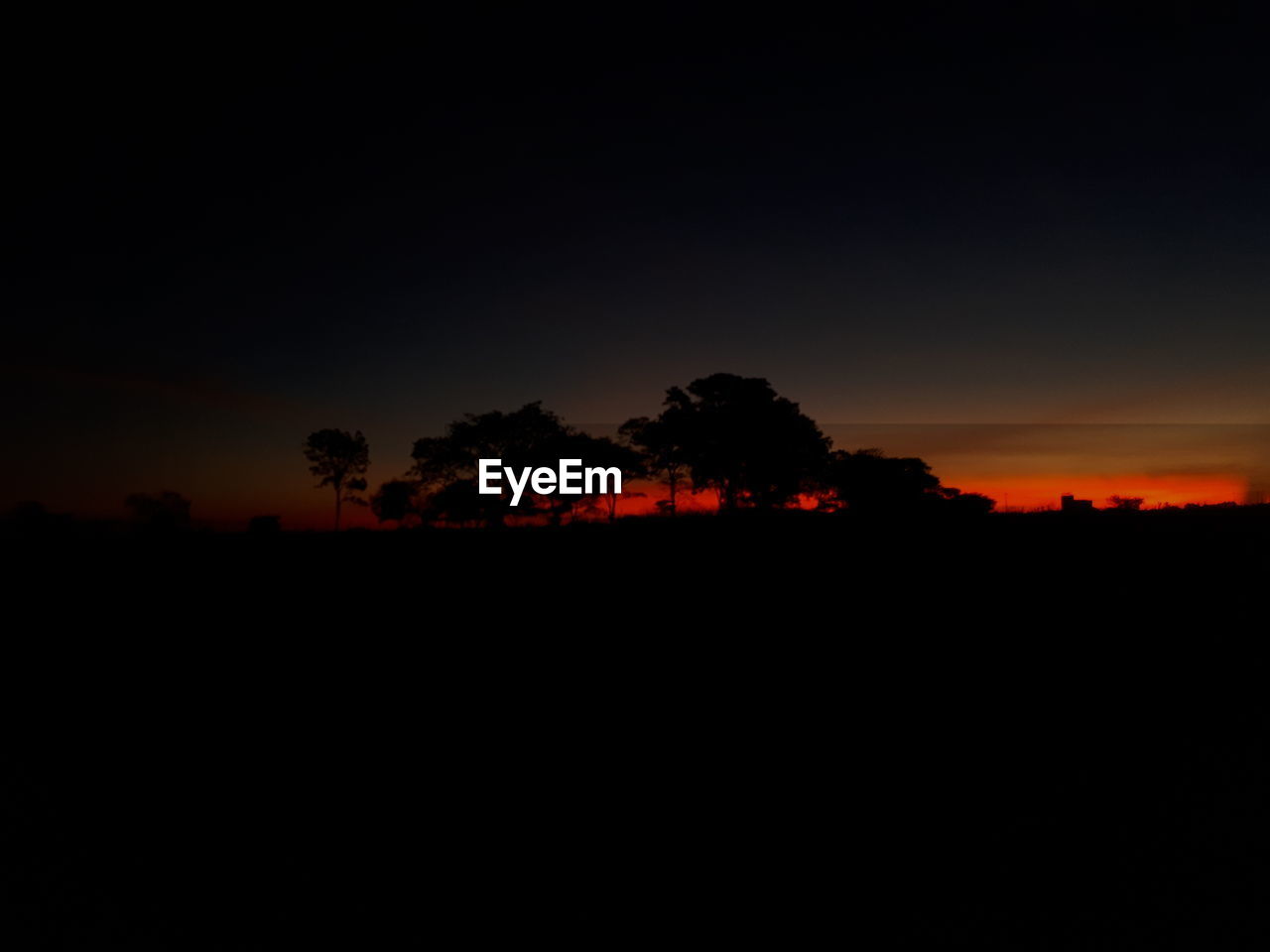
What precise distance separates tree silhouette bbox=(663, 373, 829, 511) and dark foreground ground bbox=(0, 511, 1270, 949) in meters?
25.0

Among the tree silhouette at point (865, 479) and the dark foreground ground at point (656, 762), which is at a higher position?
the tree silhouette at point (865, 479)

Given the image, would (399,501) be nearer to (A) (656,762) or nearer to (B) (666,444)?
(B) (666,444)

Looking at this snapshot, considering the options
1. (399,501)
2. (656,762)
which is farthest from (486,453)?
(656,762)

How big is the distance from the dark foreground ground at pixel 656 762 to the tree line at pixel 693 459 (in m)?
23.6

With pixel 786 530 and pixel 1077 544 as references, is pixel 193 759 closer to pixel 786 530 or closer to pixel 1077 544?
pixel 786 530

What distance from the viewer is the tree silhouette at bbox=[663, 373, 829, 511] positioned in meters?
31.9

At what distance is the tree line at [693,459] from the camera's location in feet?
105

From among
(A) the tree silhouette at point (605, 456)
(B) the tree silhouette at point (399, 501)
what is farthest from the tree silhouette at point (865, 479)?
(B) the tree silhouette at point (399, 501)

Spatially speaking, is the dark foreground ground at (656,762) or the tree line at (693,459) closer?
the dark foreground ground at (656,762)

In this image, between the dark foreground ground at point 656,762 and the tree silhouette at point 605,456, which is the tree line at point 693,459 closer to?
the tree silhouette at point 605,456

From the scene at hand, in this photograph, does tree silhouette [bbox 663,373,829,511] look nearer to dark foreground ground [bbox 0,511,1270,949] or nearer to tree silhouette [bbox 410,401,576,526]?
tree silhouette [bbox 410,401,576,526]

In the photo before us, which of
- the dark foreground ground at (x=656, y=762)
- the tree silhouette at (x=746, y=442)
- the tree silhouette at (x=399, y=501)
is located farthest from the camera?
the tree silhouette at (x=399, y=501)

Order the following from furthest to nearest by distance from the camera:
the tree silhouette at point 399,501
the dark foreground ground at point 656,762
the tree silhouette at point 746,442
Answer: the tree silhouette at point 399,501
the tree silhouette at point 746,442
the dark foreground ground at point 656,762

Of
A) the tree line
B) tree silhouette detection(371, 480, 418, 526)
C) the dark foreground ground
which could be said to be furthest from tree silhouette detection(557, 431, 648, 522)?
the dark foreground ground
